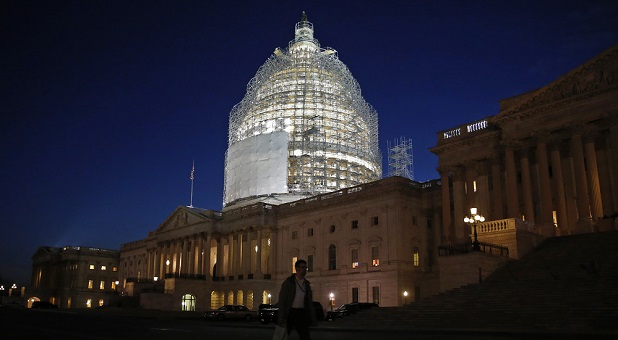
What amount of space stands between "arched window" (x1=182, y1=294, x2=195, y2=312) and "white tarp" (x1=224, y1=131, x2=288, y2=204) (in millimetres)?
16297

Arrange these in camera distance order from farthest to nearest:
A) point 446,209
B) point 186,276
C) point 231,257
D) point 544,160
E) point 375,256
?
1. point 231,257
2. point 186,276
3. point 375,256
4. point 446,209
5. point 544,160

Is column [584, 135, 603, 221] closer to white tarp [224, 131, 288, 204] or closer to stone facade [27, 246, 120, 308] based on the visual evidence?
white tarp [224, 131, 288, 204]

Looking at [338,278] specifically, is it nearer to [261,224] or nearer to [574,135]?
[261,224]

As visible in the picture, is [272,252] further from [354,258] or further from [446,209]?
[446,209]

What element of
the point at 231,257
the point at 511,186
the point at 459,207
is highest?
the point at 511,186

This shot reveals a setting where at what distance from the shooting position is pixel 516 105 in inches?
1790

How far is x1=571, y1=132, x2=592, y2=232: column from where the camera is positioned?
1574 inches

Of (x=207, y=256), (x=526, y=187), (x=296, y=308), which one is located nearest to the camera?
(x=296, y=308)

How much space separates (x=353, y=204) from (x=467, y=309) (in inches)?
1309

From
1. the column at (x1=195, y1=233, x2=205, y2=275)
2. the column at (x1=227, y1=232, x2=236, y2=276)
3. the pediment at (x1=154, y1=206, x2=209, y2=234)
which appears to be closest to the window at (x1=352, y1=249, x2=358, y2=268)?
the column at (x1=227, y1=232, x2=236, y2=276)

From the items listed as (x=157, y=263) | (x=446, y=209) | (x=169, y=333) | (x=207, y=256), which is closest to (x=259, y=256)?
(x=207, y=256)

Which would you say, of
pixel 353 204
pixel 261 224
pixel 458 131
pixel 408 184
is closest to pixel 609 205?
pixel 458 131

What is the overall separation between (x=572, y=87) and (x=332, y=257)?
31.5 m

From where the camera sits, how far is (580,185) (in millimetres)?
40844
